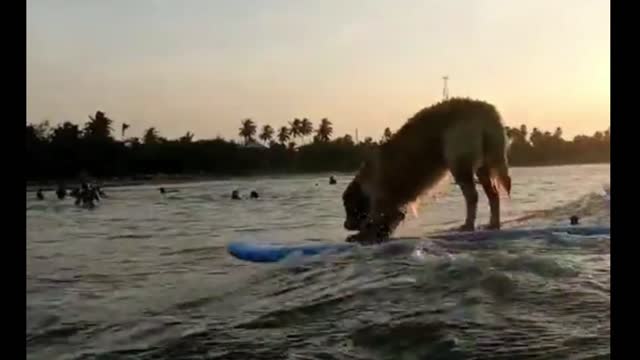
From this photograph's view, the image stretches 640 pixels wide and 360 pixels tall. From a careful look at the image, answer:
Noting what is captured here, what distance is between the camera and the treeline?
3669 inches

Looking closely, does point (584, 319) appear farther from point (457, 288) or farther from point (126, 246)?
point (126, 246)

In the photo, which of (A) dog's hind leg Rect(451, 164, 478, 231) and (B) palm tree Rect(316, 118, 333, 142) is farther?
(B) palm tree Rect(316, 118, 333, 142)

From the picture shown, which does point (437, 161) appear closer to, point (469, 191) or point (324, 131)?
point (469, 191)

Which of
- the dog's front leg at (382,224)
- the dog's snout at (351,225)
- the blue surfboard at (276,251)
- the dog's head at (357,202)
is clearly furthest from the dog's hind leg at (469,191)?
the blue surfboard at (276,251)

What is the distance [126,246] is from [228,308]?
5565 millimetres

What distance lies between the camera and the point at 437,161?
10445mm

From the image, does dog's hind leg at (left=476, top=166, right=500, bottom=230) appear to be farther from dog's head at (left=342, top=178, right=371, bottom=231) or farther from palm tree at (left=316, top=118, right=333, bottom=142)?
palm tree at (left=316, top=118, right=333, bottom=142)

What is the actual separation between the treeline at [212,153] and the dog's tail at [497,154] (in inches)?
2772

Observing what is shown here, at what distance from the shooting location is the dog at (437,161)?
32.7 ft

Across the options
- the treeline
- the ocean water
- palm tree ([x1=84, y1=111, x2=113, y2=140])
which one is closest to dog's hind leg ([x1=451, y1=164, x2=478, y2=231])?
the ocean water

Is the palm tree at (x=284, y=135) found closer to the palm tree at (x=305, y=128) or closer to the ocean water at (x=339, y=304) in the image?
the palm tree at (x=305, y=128)

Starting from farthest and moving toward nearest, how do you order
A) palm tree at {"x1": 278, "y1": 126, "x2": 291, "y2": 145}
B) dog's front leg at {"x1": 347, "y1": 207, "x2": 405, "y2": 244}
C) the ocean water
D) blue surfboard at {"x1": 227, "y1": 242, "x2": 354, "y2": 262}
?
palm tree at {"x1": 278, "y1": 126, "x2": 291, "y2": 145} → dog's front leg at {"x1": 347, "y1": 207, "x2": 405, "y2": 244} → blue surfboard at {"x1": 227, "y1": 242, "x2": 354, "y2": 262} → the ocean water

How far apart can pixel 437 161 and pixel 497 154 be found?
785 mm

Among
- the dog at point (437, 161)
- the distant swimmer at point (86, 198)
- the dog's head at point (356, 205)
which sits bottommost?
the distant swimmer at point (86, 198)
